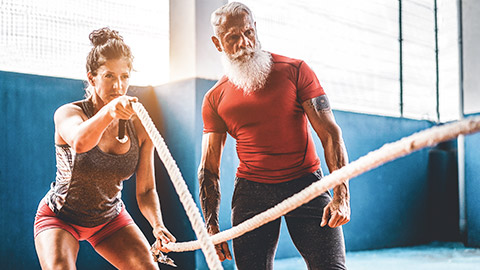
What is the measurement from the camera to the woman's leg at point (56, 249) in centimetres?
166

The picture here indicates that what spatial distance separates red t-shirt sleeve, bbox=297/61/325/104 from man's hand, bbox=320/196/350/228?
380 mm

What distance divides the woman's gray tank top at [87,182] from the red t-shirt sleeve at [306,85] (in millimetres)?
694

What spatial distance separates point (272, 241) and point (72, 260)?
0.70 m

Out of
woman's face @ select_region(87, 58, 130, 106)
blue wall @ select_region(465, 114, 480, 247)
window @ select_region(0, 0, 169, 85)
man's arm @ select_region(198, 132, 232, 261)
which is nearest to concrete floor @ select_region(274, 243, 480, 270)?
blue wall @ select_region(465, 114, 480, 247)

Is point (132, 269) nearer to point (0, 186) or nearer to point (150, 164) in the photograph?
point (150, 164)

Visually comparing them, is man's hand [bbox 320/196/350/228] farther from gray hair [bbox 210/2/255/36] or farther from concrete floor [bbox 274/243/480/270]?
concrete floor [bbox 274/243/480/270]

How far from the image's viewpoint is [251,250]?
1.76 metres

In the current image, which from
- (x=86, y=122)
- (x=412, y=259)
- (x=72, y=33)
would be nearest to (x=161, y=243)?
(x=86, y=122)

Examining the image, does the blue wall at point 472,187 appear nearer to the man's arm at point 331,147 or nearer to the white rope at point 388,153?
the man's arm at point 331,147

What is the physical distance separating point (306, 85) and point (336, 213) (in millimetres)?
471

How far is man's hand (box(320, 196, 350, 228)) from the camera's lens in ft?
5.16

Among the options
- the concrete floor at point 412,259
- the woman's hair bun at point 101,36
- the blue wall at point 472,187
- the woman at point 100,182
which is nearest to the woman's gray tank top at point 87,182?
the woman at point 100,182

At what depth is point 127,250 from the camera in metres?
1.87

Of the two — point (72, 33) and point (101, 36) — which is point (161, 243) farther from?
point (72, 33)
